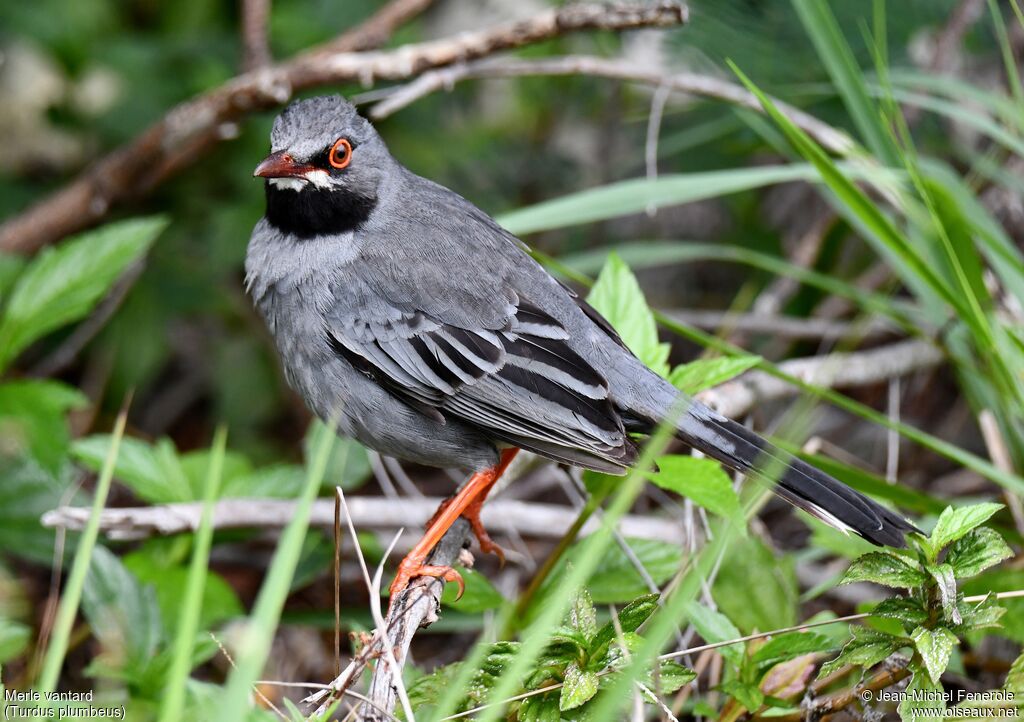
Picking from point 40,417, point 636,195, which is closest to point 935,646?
point 636,195

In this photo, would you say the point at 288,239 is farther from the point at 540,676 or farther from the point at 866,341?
the point at 866,341

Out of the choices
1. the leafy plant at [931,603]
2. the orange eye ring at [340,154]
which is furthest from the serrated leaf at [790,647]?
the orange eye ring at [340,154]

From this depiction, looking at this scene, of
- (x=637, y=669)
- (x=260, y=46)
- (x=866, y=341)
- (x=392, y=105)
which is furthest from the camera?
(x=866, y=341)

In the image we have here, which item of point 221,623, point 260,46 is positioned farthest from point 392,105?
point 221,623

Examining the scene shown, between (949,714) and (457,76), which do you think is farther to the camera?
(457,76)

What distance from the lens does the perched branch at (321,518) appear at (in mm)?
3846

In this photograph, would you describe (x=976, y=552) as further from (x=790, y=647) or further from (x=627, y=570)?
(x=627, y=570)

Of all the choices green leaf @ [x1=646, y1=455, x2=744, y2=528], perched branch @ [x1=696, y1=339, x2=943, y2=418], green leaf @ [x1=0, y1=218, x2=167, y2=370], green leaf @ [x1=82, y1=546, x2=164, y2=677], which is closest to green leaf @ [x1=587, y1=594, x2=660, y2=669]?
green leaf @ [x1=646, y1=455, x2=744, y2=528]

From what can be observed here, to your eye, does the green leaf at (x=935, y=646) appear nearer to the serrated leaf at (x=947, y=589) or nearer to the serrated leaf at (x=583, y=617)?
the serrated leaf at (x=947, y=589)

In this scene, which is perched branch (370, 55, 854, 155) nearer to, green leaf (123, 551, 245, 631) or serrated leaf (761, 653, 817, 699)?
green leaf (123, 551, 245, 631)

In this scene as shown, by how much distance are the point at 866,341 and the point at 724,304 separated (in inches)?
45.9

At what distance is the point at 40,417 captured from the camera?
13.0 ft

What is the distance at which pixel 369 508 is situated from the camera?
442cm

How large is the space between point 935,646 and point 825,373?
2.23 meters
